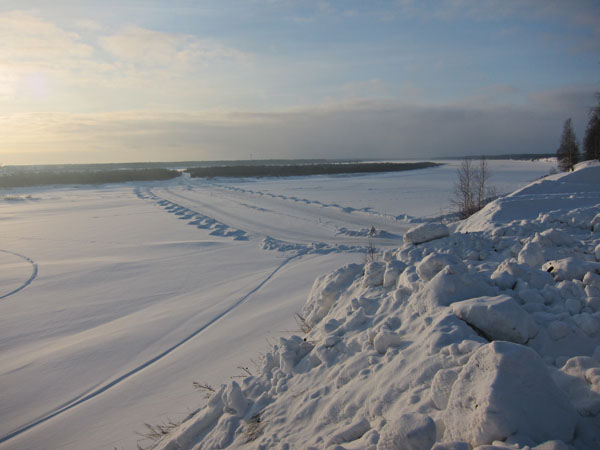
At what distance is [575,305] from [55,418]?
17.7 feet

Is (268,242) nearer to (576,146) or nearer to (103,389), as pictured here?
Answer: (103,389)

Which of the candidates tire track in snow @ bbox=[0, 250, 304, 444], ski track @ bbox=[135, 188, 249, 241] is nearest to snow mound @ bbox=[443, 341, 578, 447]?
tire track in snow @ bbox=[0, 250, 304, 444]

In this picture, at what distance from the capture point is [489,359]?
7.13 ft

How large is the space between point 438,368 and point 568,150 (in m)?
49.2

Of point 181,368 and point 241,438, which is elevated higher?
point 241,438

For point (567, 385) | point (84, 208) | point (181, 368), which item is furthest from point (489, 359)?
point (84, 208)

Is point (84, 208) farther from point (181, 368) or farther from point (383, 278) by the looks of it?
point (383, 278)

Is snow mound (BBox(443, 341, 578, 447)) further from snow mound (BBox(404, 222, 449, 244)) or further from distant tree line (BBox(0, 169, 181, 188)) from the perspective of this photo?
distant tree line (BBox(0, 169, 181, 188))

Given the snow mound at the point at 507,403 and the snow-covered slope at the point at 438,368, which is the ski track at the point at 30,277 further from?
the snow mound at the point at 507,403

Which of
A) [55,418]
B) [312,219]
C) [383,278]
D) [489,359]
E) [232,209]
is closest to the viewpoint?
[489,359]

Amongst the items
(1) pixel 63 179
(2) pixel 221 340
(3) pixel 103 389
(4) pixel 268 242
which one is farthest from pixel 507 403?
(1) pixel 63 179

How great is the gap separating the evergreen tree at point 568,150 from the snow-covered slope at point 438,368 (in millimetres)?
44212

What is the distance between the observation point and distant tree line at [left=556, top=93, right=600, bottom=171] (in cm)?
3922

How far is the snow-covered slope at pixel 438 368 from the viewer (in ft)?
6.57
